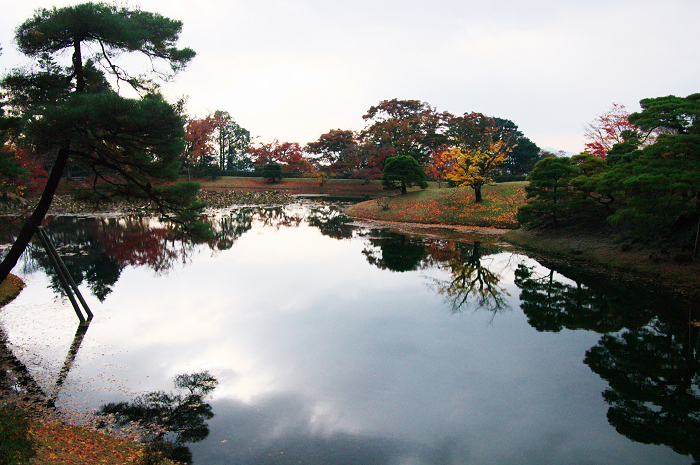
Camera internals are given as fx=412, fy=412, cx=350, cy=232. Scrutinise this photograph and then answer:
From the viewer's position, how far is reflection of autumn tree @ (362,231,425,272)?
15195 millimetres

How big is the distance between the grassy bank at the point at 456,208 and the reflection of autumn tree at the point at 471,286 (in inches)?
343

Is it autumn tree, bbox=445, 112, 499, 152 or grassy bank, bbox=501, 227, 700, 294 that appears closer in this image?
grassy bank, bbox=501, 227, 700, 294

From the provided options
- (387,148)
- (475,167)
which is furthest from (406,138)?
(475,167)

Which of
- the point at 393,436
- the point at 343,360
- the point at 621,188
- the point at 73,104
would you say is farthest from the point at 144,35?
the point at 621,188

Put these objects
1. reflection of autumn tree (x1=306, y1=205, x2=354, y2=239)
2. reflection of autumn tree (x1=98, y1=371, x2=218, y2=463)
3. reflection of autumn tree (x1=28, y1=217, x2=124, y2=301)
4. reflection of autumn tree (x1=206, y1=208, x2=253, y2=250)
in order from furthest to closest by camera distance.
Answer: reflection of autumn tree (x1=306, y1=205, x2=354, y2=239)
reflection of autumn tree (x1=206, y1=208, x2=253, y2=250)
reflection of autumn tree (x1=28, y1=217, x2=124, y2=301)
reflection of autumn tree (x1=98, y1=371, x2=218, y2=463)

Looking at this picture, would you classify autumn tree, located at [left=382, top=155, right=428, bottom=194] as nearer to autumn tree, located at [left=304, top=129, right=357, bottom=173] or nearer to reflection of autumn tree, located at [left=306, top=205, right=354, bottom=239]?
reflection of autumn tree, located at [left=306, top=205, right=354, bottom=239]

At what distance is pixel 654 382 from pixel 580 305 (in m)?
4.01

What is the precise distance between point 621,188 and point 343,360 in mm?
12681

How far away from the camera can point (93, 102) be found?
694 centimetres

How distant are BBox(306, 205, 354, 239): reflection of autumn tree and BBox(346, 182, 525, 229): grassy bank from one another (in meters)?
1.79

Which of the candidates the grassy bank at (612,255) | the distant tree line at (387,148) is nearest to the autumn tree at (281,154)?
the distant tree line at (387,148)

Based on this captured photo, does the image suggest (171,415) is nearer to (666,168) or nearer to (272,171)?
(666,168)

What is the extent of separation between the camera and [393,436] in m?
5.21

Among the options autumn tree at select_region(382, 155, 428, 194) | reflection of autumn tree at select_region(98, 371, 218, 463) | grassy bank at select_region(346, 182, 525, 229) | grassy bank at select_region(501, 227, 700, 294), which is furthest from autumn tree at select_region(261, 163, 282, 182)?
reflection of autumn tree at select_region(98, 371, 218, 463)
